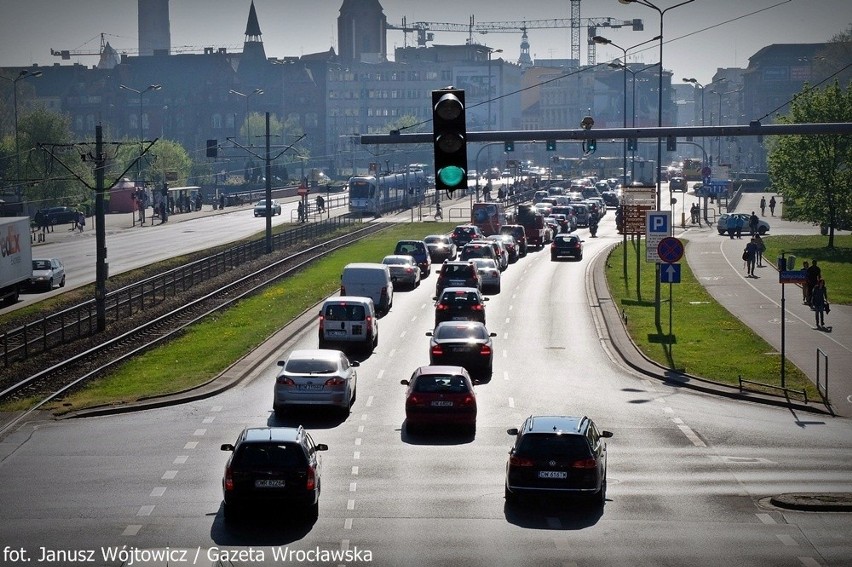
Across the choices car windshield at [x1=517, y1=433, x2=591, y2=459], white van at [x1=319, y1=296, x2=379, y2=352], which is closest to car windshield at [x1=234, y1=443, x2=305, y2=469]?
car windshield at [x1=517, y1=433, x2=591, y2=459]

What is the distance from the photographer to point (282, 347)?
43.7 meters

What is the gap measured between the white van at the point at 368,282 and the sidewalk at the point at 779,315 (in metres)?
13.3

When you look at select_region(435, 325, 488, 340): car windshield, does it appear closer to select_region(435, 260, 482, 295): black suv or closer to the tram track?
the tram track

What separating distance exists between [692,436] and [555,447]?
7.80 metres

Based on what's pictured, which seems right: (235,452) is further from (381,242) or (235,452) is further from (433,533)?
(381,242)

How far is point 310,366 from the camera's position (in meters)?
31.8

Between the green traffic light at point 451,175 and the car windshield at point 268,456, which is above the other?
the green traffic light at point 451,175

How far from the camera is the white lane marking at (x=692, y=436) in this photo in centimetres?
2891

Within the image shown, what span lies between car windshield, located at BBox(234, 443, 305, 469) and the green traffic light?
7.55 meters

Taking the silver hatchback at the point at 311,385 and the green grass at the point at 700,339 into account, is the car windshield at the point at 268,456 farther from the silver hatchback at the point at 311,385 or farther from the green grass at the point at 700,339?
the green grass at the point at 700,339

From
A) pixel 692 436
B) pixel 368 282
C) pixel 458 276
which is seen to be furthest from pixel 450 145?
pixel 458 276

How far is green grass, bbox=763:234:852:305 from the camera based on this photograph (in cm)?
6081

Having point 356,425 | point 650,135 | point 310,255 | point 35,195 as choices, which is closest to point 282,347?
point 356,425

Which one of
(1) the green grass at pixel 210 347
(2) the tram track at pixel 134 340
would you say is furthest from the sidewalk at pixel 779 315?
(2) the tram track at pixel 134 340
